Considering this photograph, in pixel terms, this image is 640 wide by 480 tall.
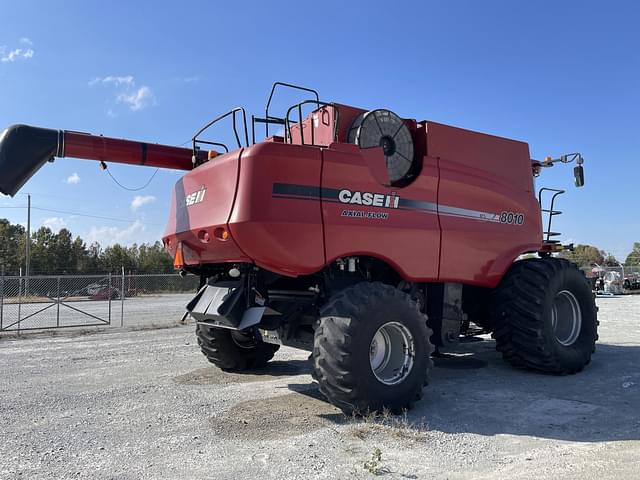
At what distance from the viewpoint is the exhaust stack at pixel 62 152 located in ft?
22.6

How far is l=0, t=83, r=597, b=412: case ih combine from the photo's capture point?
5223 mm

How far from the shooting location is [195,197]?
6.13 m

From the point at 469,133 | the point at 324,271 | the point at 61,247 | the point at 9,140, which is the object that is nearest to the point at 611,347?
the point at 469,133

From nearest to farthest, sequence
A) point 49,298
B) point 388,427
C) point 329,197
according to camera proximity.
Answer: point 388,427 → point 329,197 → point 49,298

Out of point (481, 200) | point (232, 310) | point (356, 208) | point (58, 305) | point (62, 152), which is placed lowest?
point (58, 305)

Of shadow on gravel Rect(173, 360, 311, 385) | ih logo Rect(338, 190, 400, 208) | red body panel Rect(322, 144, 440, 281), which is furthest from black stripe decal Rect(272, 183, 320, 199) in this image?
shadow on gravel Rect(173, 360, 311, 385)

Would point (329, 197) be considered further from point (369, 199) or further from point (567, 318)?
point (567, 318)

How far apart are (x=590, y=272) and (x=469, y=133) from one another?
106 ft

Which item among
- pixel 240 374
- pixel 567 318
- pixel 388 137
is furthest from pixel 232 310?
pixel 567 318

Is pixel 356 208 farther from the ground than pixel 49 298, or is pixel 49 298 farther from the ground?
pixel 356 208

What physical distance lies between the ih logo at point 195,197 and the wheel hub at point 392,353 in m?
2.51

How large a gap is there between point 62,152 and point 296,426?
16.6ft

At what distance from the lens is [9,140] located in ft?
22.5

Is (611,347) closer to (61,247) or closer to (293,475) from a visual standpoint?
(293,475)
